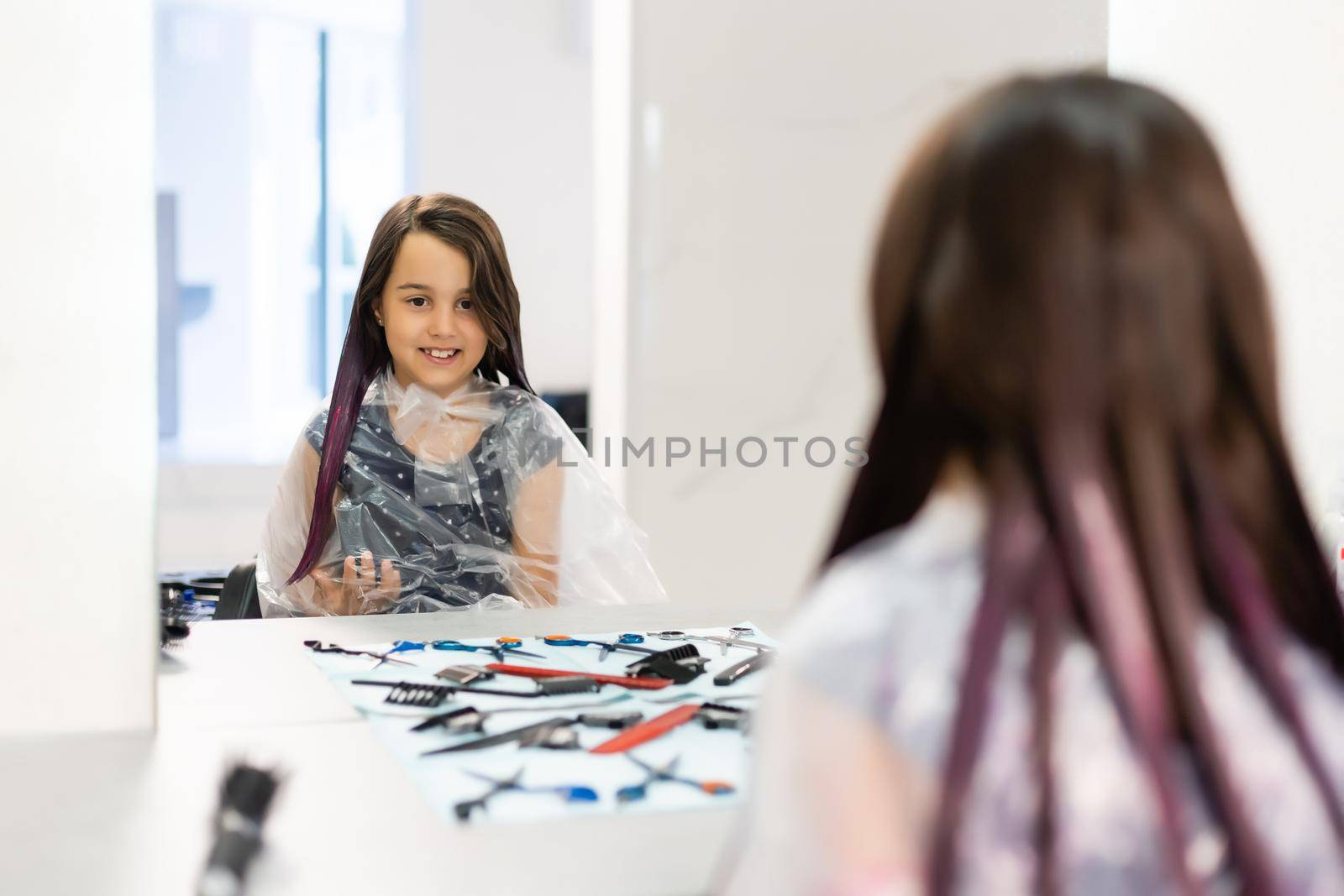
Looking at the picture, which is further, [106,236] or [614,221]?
[614,221]

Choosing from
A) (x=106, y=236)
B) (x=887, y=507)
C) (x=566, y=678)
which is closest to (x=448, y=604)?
(x=566, y=678)

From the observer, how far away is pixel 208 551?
281 cm

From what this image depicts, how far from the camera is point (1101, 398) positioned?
0.36m

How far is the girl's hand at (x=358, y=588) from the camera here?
1219 millimetres

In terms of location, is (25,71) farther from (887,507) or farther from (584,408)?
(584,408)

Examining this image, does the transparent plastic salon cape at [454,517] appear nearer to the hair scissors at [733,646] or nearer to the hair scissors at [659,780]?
the hair scissors at [733,646]

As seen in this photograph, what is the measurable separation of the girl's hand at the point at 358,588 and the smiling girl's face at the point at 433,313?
0.21 m

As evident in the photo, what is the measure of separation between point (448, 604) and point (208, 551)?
5.85 ft

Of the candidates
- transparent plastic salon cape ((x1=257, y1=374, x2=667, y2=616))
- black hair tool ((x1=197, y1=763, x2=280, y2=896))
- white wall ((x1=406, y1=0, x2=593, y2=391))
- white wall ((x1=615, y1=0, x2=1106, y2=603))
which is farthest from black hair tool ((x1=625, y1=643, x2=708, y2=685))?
white wall ((x1=406, y1=0, x2=593, y2=391))

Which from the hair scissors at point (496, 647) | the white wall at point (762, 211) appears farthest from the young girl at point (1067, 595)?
the white wall at point (762, 211)

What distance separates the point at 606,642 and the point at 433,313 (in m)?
0.51

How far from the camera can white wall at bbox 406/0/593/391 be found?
282 centimetres

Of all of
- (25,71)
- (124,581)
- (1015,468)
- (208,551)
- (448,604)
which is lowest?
(208,551)

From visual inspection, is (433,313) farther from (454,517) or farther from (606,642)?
(606,642)
